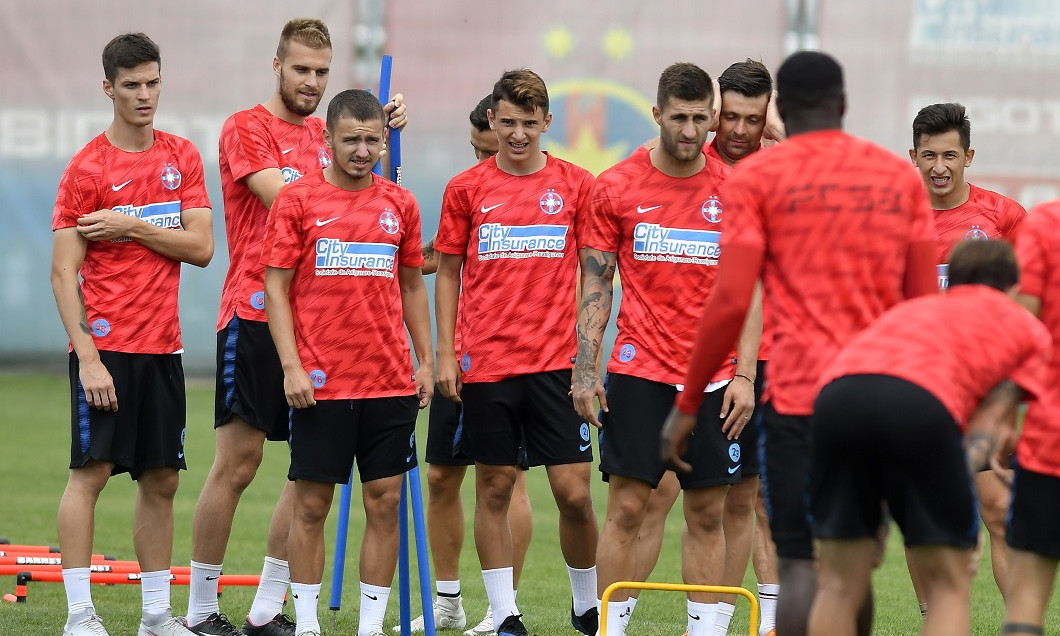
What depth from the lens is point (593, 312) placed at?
245 inches

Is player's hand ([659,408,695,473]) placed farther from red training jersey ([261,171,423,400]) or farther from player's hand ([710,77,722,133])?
player's hand ([710,77,722,133])

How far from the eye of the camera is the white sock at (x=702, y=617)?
613 cm

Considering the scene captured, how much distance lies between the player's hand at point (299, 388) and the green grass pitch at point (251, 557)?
1452 mm

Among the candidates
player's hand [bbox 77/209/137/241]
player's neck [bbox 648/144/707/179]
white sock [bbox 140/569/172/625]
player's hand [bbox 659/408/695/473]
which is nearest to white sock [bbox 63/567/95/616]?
white sock [bbox 140/569/172/625]

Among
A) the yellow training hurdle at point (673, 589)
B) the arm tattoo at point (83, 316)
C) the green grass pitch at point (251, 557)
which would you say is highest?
the arm tattoo at point (83, 316)

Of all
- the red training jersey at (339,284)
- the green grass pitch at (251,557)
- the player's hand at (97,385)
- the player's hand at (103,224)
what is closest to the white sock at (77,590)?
the green grass pitch at (251,557)

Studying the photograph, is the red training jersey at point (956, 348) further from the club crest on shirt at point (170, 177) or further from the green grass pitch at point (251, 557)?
the club crest on shirt at point (170, 177)

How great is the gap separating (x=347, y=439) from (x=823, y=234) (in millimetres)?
2434

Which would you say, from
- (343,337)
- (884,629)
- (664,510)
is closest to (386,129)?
(343,337)

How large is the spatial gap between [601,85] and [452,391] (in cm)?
1208

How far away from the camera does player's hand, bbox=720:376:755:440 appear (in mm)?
6098

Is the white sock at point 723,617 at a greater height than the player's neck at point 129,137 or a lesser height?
lesser

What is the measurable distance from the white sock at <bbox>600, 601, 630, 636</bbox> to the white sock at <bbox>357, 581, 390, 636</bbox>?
0.94 metres

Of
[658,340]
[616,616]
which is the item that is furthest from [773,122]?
[616,616]
